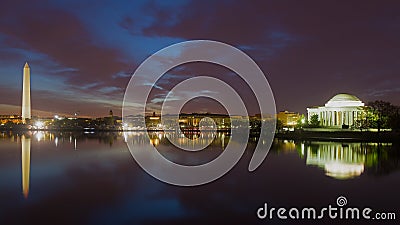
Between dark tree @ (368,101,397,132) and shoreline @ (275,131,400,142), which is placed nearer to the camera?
shoreline @ (275,131,400,142)

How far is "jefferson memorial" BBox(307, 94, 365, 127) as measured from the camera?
186 ft

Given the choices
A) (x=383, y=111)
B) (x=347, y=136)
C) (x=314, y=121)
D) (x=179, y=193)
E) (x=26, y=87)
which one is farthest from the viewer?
(x=26, y=87)

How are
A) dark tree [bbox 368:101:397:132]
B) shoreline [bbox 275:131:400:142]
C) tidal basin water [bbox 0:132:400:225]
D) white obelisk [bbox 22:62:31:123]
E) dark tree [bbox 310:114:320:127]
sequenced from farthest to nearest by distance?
white obelisk [bbox 22:62:31:123] < dark tree [bbox 310:114:320:127] < dark tree [bbox 368:101:397:132] < shoreline [bbox 275:131:400:142] < tidal basin water [bbox 0:132:400:225]

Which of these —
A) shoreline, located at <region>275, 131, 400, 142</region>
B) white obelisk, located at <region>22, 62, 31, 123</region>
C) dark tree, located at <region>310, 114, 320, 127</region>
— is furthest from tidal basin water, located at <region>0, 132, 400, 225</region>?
white obelisk, located at <region>22, 62, 31, 123</region>

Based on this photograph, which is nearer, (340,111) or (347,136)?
(347,136)

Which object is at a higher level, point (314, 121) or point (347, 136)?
point (314, 121)

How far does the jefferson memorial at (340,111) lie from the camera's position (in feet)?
186

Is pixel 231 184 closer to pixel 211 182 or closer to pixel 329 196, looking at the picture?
pixel 211 182

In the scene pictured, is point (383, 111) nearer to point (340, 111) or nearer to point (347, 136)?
point (347, 136)

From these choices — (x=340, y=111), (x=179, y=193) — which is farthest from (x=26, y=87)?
(x=179, y=193)

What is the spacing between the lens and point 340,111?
5819cm

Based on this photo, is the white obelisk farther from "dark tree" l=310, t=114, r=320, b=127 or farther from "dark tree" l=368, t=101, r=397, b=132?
"dark tree" l=368, t=101, r=397, b=132

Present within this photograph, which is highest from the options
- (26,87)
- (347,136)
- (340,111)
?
(26,87)

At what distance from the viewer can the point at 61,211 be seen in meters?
10.2
